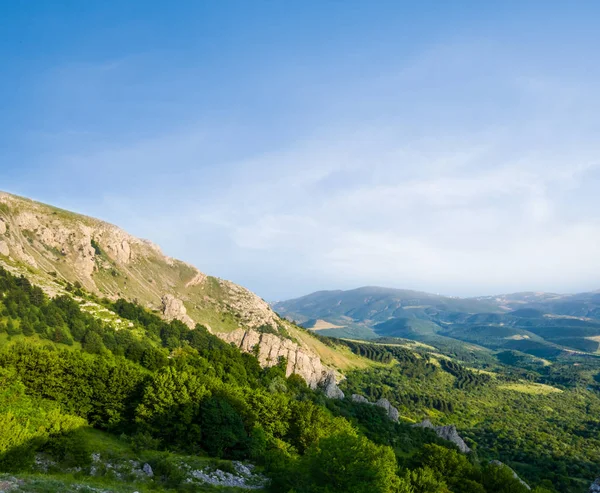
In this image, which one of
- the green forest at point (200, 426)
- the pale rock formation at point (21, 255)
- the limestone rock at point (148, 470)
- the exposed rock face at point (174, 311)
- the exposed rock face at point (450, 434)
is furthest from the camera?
the exposed rock face at point (174, 311)

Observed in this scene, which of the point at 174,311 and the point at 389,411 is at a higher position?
the point at 174,311

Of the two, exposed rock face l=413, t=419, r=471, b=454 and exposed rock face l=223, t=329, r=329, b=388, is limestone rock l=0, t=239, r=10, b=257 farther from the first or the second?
exposed rock face l=413, t=419, r=471, b=454

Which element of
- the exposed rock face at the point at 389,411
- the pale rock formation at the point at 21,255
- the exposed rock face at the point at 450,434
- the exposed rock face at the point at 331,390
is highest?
the pale rock formation at the point at 21,255

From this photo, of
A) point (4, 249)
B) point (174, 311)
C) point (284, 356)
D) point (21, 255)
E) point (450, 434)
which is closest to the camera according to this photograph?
point (450, 434)

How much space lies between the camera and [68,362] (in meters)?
53.8

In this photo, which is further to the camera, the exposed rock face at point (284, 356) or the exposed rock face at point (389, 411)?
the exposed rock face at point (284, 356)

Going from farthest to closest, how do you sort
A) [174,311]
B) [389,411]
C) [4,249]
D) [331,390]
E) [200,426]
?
[174,311] → [4,249] → [331,390] → [389,411] → [200,426]

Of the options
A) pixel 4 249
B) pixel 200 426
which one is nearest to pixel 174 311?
pixel 4 249

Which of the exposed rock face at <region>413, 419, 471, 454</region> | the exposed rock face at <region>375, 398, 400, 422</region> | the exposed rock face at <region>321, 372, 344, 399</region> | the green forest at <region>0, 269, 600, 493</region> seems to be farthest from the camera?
the exposed rock face at <region>321, 372, 344, 399</region>

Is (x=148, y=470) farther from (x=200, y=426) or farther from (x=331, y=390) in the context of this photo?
(x=331, y=390)

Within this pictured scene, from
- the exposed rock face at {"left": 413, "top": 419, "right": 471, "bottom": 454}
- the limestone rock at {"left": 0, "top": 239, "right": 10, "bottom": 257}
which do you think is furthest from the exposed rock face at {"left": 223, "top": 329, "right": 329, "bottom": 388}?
the limestone rock at {"left": 0, "top": 239, "right": 10, "bottom": 257}

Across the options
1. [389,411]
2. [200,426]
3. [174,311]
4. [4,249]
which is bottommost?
[389,411]

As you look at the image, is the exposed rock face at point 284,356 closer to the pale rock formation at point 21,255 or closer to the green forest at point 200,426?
the green forest at point 200,426

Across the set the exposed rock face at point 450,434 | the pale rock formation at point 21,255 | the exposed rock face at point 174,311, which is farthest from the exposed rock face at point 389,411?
the pale rock formation at point 21,255
